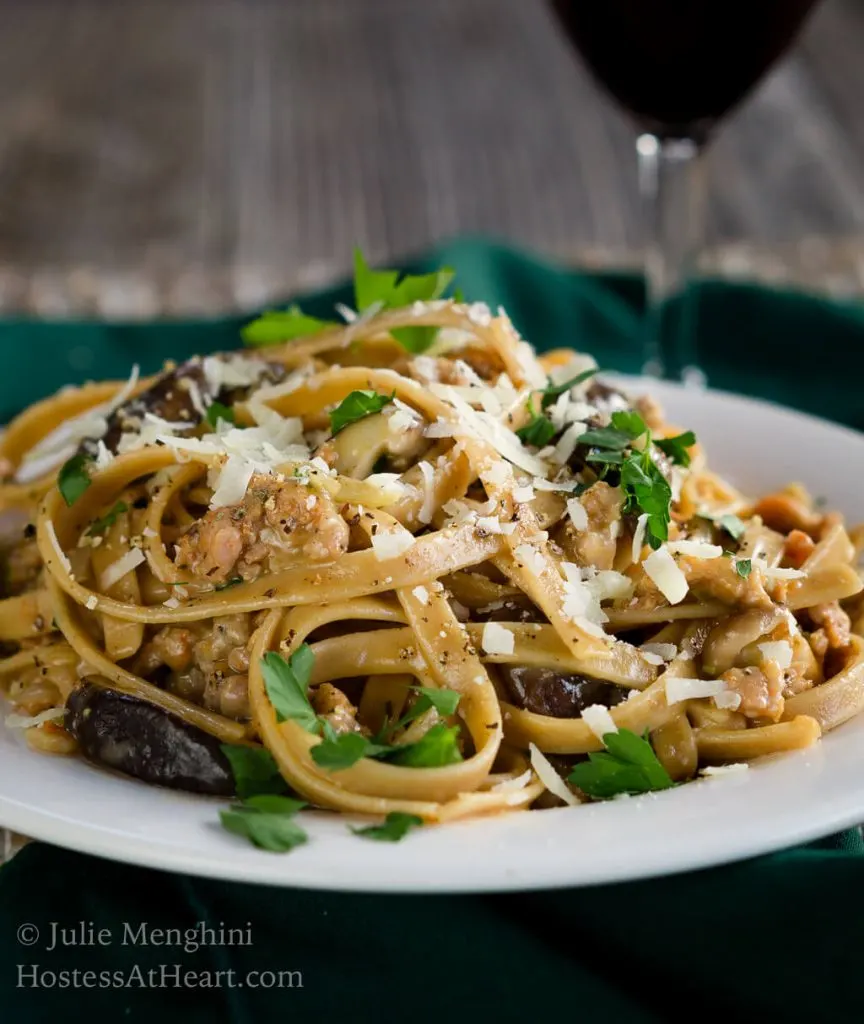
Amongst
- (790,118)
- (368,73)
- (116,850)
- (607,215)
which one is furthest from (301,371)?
(368,73)

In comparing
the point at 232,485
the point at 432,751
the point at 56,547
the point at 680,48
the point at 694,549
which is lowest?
the point at 56,547

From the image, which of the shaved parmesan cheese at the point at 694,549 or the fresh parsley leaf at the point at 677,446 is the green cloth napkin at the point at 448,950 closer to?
the shaved parmesan cheese at the point at 694,549

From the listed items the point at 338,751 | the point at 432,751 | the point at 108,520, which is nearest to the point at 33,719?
the point at 108,520

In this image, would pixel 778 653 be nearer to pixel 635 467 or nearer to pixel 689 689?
pixel 689 689

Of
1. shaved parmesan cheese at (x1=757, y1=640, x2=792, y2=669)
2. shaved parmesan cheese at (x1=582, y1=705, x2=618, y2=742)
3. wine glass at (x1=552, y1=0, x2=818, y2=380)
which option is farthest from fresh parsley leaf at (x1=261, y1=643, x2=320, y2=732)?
wine glass at (x1=552, y1=0, x2=818, y2=380)

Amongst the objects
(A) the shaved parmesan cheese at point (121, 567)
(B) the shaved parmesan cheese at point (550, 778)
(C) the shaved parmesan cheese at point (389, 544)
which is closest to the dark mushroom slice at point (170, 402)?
(A) the shaved parmesan cheese at point (121, 567)
